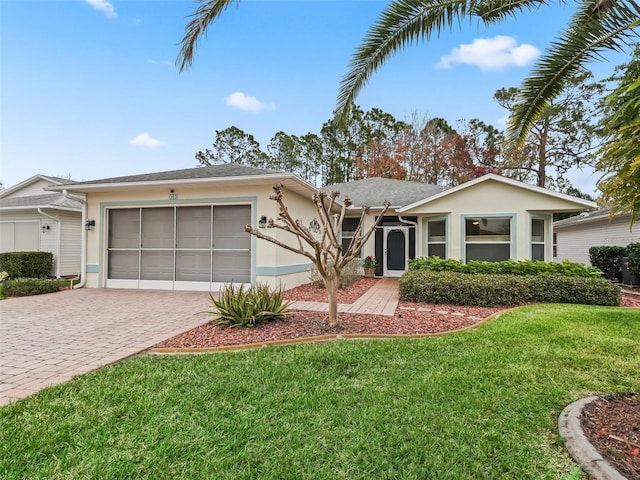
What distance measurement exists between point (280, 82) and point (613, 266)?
48.5ft

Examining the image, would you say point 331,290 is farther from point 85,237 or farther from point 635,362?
point 85,237

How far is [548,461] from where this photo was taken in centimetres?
223

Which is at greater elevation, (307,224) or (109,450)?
(307,224)

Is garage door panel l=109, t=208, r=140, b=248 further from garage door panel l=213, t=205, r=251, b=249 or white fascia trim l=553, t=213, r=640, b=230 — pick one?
white fascia trim l=553, t=213, r=640, b=230

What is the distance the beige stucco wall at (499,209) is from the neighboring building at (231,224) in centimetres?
3

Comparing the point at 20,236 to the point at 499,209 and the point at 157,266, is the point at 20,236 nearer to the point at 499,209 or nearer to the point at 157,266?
the point at 157,266

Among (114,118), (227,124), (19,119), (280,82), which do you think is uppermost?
(227,124)

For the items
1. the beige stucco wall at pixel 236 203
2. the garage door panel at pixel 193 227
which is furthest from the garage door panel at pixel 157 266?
the beige stucco wall at pixel 236 203

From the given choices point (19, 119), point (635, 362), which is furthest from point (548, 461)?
point (19, 119)

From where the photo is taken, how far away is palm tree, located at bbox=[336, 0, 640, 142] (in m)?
4.20

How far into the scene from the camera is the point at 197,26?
5.30m

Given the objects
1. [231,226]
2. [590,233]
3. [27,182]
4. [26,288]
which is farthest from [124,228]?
[590,233]

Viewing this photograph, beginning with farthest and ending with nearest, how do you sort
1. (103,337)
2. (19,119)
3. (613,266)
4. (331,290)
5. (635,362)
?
(613,266) < (19,119) < (331,290) < (103,337) < (635,362)

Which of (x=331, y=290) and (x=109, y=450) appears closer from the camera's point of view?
(x=109, y=450)
